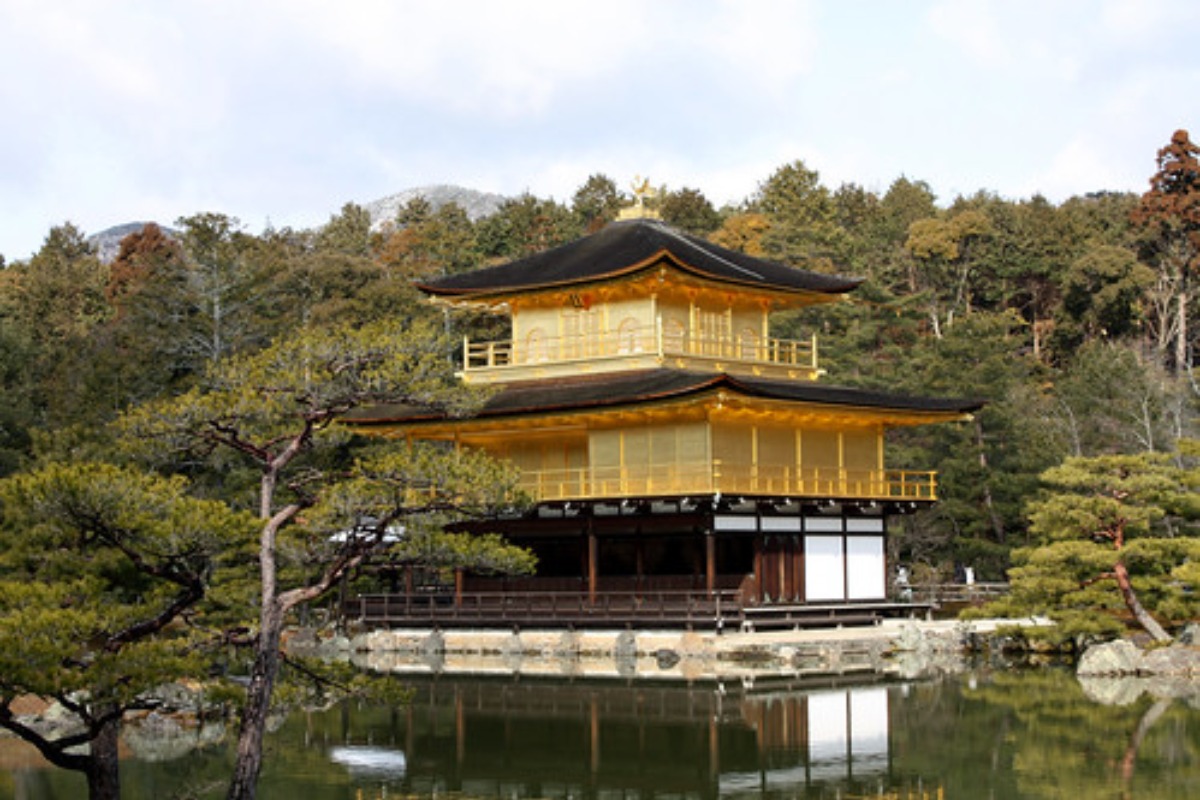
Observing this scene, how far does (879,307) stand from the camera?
5791 cm

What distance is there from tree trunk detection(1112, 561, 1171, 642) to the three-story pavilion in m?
6.87

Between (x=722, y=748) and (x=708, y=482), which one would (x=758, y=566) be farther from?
(x=722, y=748)

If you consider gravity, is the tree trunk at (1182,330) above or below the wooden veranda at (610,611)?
above

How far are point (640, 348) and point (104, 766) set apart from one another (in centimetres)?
2519

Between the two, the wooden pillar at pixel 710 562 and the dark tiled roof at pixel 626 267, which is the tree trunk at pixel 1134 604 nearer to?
the wooden pillar at pixel 710 562

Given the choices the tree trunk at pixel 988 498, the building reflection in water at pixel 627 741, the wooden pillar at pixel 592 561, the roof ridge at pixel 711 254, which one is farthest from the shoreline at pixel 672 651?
the roof ridge at pixel 711 254

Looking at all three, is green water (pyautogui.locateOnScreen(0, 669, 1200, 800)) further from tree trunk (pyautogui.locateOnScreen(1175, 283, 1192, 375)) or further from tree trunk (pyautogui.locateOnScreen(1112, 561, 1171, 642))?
tree trunk (pyautogui.locateOnScreen(1175, 283, 1192, 375))

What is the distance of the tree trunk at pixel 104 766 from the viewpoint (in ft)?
48.3

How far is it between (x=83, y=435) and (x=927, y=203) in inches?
2218

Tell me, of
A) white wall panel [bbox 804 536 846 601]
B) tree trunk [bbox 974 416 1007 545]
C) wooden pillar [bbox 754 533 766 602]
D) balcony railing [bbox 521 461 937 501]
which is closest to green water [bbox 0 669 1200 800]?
balcony railing [bbox 521 461 937 501]

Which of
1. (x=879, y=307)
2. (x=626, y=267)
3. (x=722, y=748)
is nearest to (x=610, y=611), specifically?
(x=626, y=267)

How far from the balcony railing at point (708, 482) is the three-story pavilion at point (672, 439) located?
0.07 meters

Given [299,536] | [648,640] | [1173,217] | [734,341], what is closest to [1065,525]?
[648,640]

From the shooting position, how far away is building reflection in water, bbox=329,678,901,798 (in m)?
19.2
